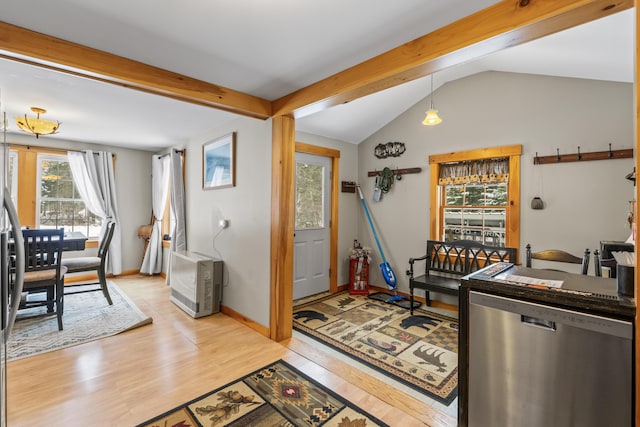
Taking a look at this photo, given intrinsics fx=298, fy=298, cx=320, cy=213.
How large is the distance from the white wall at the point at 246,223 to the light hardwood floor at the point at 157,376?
0.36 m

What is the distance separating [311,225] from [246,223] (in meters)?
1.19

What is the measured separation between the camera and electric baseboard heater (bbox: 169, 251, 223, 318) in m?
3.31

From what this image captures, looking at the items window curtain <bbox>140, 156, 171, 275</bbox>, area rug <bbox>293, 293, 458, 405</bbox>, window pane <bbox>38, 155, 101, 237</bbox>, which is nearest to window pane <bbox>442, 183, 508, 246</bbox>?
area rug <bbox>293, 293, 458, 405</bbox>

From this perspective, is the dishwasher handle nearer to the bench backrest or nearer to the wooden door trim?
the bench backrest

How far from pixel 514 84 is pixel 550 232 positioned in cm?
159

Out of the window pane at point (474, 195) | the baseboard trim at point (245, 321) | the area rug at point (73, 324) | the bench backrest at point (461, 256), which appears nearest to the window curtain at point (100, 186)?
the area rug at point (73, 324)

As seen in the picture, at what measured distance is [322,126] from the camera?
3867mm

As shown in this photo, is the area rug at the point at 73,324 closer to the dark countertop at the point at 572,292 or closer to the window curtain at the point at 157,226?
the window curtain at the point at 157,226

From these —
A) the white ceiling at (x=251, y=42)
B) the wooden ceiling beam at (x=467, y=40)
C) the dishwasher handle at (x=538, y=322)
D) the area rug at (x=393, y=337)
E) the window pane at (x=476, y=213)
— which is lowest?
the area rug at (x=393, y=337)

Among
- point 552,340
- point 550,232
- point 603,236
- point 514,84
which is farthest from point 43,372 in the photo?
point 514,84

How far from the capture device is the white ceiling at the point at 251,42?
155cm

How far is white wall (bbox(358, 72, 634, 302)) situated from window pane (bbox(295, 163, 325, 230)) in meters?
1.10

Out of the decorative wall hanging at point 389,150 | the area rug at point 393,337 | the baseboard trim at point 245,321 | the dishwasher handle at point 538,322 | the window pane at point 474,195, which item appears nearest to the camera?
the dishwasher handle at point 538,322

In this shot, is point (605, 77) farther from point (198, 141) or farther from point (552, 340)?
point (198, 141)
